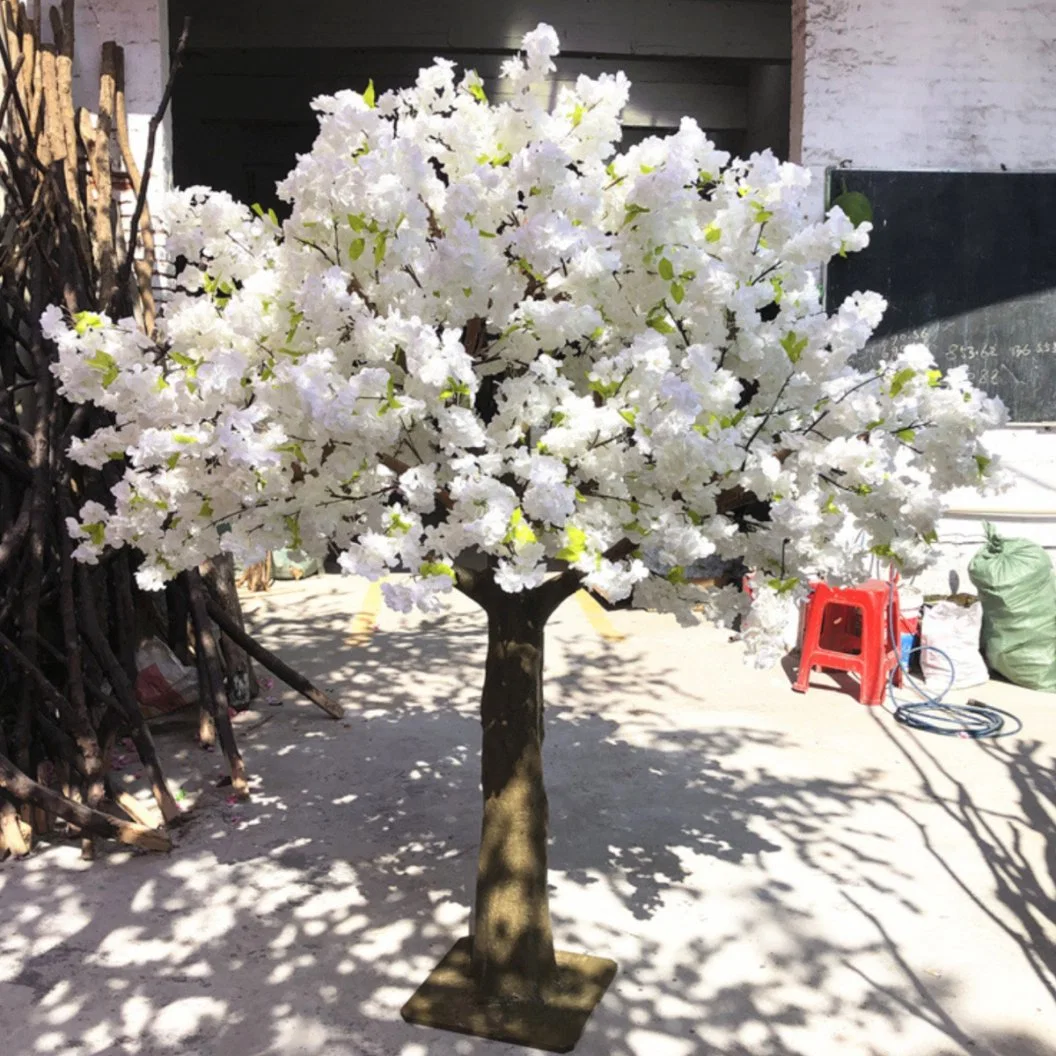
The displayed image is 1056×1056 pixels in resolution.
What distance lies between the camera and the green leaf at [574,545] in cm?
272

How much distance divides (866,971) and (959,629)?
151 inches

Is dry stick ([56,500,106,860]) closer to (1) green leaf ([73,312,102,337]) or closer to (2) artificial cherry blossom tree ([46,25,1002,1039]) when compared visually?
(2) artificial cherry blossom tree ([46,25,1002,1039])

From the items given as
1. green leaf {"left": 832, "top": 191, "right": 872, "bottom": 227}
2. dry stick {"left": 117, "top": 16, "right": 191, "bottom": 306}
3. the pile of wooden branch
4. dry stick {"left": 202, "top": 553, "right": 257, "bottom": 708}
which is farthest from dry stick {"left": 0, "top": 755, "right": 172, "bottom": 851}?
green leaf {"left": 832, "top": 191, "right": 872, "bottom": 227}

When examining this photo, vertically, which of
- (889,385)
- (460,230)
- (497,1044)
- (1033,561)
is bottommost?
(497,1044)

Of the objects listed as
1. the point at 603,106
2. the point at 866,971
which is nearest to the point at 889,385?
the point at 603,106

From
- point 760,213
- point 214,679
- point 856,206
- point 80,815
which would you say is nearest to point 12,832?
point 80,815

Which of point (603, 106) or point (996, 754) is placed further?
point (996, 754)

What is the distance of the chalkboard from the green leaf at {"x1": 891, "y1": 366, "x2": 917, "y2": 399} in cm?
506

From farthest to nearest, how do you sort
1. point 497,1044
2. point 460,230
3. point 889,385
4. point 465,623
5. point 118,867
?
point 465,623 < point 118,867 < point 497,1044 < point 889,385 < point 460,230

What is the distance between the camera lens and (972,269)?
25.8 ft

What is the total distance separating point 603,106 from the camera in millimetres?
3072

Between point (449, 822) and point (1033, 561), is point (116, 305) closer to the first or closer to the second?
point (449, 822)

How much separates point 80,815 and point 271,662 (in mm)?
1797

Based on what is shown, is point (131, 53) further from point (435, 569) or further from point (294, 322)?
point (435, 569)
